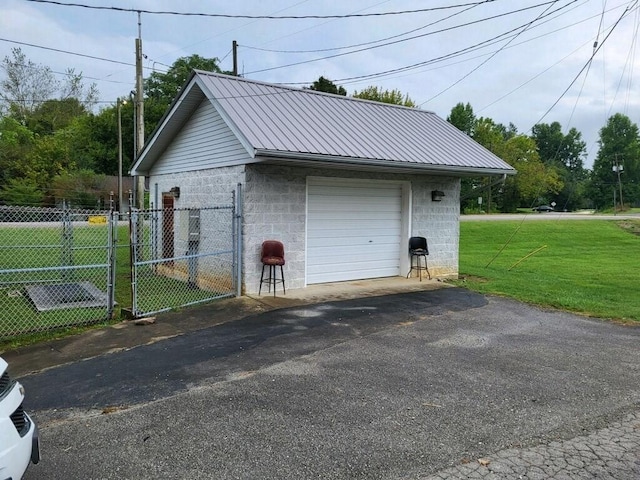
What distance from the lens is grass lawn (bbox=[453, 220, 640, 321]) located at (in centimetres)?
949

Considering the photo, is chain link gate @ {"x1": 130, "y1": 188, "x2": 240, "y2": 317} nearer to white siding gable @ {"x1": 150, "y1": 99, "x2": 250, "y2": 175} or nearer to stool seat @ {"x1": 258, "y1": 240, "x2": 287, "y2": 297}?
stool seat @ {"x1": 258, "y1": 240, "x2": 287, "y2": 297}

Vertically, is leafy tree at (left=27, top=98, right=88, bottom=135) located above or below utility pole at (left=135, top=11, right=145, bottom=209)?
above

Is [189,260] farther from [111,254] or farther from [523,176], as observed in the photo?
[523,176]

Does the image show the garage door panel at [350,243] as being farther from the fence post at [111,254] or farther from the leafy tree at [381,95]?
the leafy tree at [381,95]

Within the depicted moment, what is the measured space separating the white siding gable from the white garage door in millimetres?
1745

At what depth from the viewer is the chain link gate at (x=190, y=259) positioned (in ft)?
27.5

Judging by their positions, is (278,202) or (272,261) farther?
(278,202)

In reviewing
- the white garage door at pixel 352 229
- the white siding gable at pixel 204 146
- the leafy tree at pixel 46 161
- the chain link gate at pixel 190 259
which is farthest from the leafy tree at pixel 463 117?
the chain link gate at pixel 190 259

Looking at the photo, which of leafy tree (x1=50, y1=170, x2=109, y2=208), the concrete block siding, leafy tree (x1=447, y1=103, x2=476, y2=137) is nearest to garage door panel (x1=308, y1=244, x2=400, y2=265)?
the concrete block siding

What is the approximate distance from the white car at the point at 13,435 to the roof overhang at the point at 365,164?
18.9 feet

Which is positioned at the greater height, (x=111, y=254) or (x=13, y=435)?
(x=111, y=254)

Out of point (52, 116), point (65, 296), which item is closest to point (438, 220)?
point (65, 296)

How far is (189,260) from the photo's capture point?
1077 centimetres

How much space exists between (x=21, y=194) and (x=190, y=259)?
3364 centimetres
